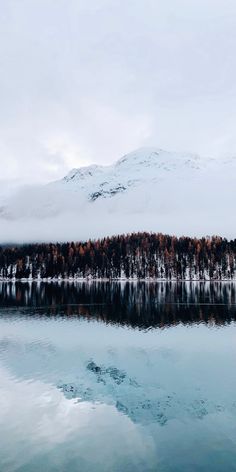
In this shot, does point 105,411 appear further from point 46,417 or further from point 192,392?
point 192,392

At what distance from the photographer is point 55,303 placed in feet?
324

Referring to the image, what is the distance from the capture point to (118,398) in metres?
30.4

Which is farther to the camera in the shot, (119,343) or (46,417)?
(119,343)

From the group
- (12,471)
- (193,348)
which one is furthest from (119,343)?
(12,471)

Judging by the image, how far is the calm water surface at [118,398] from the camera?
2142 cm

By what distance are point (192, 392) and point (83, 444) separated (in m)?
11.5

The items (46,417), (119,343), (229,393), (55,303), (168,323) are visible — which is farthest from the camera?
(55,303)

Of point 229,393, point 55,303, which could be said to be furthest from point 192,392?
point 55,303

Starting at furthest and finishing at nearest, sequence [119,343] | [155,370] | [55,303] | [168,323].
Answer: [55,303] → [168,323] → [119,343] → [155,370]

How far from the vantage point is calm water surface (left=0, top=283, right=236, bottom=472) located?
21422mm

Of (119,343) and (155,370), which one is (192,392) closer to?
(155,370)

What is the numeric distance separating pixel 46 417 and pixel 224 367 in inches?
760

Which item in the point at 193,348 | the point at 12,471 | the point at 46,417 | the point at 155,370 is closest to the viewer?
the point at 12,471

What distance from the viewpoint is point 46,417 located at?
2709 centimetres
